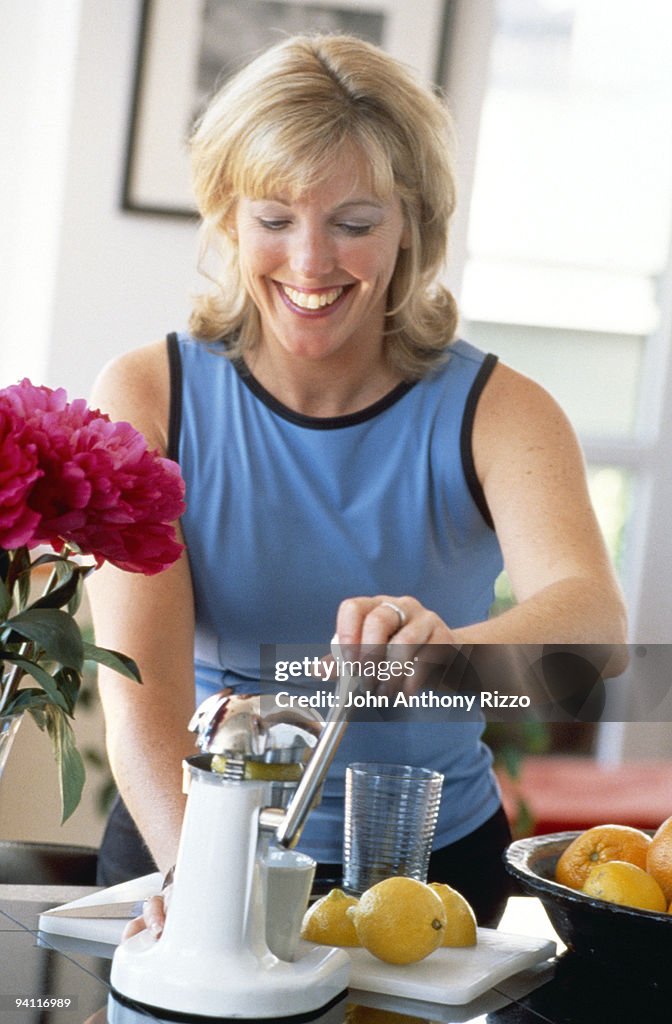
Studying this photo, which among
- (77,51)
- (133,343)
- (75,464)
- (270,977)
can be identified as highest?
(77,51)

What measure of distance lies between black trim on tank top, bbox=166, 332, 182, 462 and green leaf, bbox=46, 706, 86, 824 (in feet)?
2.36

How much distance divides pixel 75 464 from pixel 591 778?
121 inches

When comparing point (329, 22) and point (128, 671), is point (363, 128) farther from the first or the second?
point (329, 22)

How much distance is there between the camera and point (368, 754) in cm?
149

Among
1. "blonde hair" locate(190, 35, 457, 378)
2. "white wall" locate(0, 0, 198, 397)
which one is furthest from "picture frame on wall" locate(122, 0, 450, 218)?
"blonde hair" locate(190, 35, 457, 378)

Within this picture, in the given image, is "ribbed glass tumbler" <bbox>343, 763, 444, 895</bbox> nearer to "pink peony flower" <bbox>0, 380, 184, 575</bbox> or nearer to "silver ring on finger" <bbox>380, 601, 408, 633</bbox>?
"silver ring on finger" <bbox>380, 601, 408, 633</bbox>

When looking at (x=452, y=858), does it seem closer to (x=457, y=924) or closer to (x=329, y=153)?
(x=457, y=924)

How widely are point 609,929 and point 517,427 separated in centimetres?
69

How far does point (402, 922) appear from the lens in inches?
38.2

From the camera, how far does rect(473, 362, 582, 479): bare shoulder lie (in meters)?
1.55

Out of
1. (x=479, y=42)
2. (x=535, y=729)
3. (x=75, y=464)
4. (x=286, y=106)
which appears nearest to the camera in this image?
(x=75, y=464)

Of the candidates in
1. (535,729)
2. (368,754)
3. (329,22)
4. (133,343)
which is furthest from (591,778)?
(368,754)

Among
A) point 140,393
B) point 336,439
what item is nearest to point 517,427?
point 336,439

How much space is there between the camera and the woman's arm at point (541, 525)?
4.49ft
